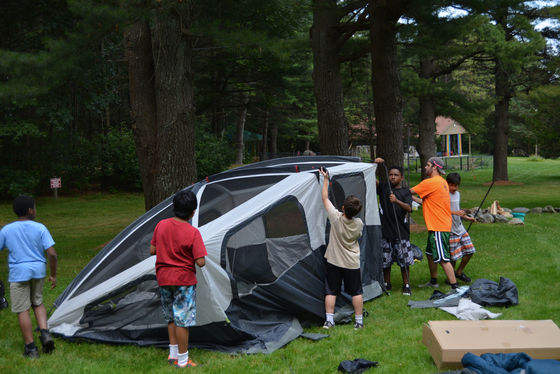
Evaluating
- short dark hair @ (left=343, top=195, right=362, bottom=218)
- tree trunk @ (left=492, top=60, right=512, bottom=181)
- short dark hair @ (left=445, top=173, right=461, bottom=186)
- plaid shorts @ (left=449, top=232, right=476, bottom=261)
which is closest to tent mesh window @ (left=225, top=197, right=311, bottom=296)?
short dark hair @ (left=343, top=195, right=362, bottom=218)

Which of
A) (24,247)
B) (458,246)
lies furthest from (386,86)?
(24,247)

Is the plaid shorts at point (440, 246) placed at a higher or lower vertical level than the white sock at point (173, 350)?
higher

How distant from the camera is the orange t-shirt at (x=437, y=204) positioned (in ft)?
21.9

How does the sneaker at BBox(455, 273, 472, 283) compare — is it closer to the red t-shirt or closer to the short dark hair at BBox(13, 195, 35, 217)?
the red t-shirt

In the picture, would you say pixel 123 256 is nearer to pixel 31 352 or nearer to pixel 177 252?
pixel 31 352

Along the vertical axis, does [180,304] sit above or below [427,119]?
below

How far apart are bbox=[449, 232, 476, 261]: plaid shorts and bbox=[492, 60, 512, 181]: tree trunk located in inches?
769

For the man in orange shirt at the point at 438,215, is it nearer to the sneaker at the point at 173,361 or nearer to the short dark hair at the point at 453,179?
the short dark hair at the point at 453,179

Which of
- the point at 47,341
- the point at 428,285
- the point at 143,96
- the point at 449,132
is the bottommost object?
the point at 428,285

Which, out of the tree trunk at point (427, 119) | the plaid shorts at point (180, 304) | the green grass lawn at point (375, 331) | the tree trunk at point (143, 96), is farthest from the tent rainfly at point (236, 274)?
the tree trunk at point (427, 119)

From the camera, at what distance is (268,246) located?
6121mm

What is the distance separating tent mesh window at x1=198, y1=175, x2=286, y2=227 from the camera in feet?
19.8

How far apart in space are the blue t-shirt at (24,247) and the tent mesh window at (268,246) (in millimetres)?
1685

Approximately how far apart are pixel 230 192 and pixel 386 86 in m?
6.13
